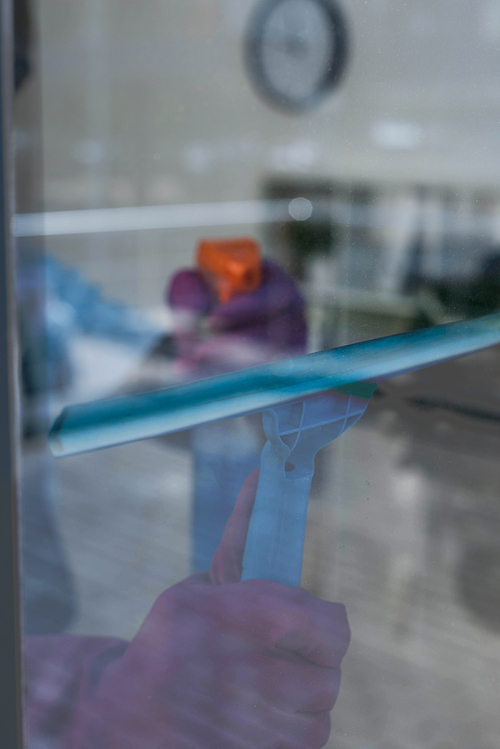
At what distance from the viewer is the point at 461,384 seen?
0.41 m

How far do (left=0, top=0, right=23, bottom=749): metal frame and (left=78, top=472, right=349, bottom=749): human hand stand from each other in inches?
2.6

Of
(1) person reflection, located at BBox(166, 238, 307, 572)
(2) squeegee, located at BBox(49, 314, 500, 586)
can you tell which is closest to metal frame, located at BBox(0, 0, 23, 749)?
(2) squeegee, located at BBox(49, 314, 500, 586)

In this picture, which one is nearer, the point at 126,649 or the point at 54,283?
the point at 126,649

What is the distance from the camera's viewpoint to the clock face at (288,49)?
1.85 metres

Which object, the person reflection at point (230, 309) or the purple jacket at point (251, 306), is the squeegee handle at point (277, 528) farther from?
the purple jacket at point (251, 306)

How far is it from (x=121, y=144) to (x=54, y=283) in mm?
1102

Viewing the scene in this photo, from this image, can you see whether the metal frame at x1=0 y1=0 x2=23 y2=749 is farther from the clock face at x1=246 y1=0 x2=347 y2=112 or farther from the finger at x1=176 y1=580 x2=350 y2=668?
the clock face at x1=246 y1=0 x2=347 y2=112

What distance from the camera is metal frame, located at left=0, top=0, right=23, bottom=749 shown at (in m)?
0.25

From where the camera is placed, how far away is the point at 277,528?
326 mm

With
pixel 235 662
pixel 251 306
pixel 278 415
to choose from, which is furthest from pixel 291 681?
pixel 251 306

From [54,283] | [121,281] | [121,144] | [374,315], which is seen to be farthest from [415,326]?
[121,144]

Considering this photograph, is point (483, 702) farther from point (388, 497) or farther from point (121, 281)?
point (121, 281)

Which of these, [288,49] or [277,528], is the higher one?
[288,49]

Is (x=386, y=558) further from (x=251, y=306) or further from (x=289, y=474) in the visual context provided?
(x=251, y=306)
